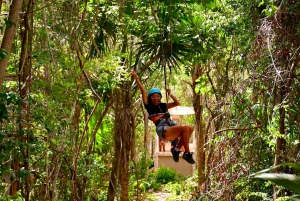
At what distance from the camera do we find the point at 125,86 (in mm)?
6141

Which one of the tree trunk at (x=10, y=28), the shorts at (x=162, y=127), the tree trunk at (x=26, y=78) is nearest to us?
the tree trunk at (x=10, y=28)

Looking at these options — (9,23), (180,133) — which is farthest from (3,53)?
(180,133)

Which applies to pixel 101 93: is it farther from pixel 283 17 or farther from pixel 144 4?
pixel 283 17

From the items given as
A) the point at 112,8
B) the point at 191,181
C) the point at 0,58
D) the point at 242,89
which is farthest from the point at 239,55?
the point at 191,181

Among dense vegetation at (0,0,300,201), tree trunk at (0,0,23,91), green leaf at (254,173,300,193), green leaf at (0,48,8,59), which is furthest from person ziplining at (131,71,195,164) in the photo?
green leaf at (254,173,300,193)

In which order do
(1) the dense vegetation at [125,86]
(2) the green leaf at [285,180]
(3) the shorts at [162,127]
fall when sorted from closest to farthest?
(2) the green leaf at [285,180], (1) the dense vegetation at [125,86], (3) the shorts at [162,127]

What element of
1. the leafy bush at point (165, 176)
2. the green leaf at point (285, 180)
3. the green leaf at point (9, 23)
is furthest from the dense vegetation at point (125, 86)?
the leafy bush at point (165, 176)

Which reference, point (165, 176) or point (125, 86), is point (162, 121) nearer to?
point (125, 86)

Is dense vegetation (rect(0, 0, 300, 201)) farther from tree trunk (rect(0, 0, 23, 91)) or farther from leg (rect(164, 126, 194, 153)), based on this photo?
leg (rect(164, 126, 194, 153))

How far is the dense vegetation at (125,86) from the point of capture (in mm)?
3887

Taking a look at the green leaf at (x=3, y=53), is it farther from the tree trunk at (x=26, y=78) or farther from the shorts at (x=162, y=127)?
the shorts at (x=162, y=127)

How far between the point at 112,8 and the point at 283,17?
221 cm

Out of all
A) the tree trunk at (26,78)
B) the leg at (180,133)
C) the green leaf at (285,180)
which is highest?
the tree trunk at (26,78)

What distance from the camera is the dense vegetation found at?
153 inches
